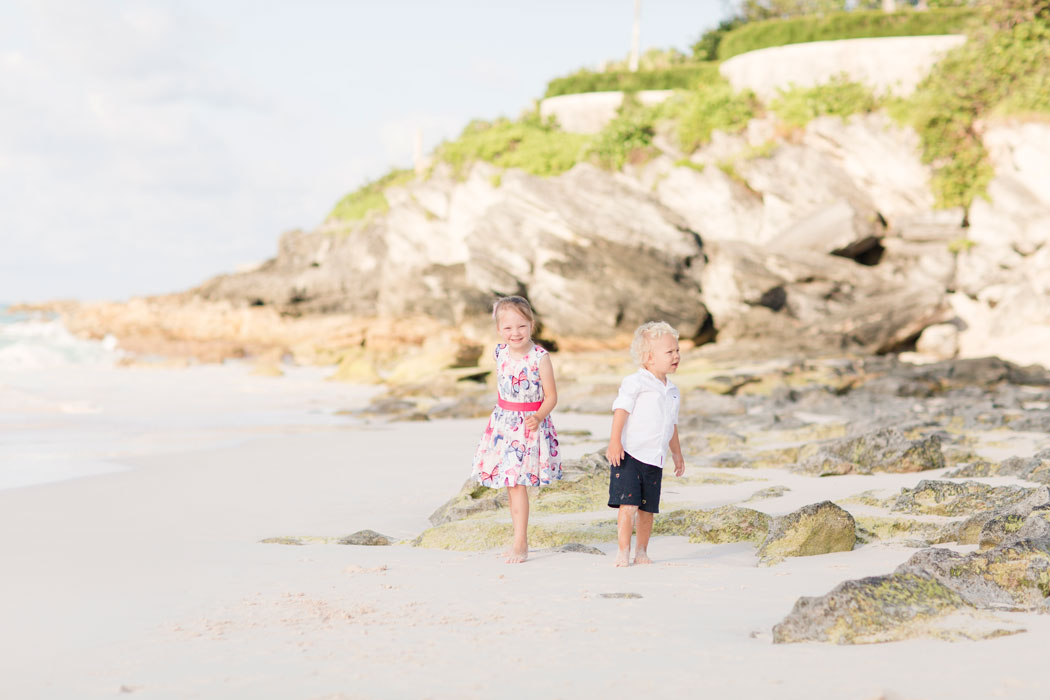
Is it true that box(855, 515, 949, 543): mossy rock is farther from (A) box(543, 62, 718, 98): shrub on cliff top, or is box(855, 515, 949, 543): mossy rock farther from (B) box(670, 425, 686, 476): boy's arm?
(A) box(543, 62, 718, 98): shrub on cliff top

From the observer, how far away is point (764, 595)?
3613mm

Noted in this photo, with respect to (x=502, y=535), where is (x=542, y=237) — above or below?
above

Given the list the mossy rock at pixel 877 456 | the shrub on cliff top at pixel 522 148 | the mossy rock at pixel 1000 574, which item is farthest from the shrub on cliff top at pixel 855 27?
the mossy rock at pixel 1000 574

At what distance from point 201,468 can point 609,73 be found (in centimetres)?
3048

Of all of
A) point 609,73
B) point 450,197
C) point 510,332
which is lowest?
point 510,332

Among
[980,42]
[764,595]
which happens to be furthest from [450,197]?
[764,595]

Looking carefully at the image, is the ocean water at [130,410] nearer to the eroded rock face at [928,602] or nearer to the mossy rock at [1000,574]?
the eroded rock face at [928,602]

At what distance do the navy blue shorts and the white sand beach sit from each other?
1.06ft

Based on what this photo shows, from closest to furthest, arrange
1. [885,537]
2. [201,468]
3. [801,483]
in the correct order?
[885,537] < [801,483] < [201,468]

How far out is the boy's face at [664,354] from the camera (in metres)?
4.78

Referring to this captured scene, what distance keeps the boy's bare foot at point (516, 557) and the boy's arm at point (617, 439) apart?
2.18ft

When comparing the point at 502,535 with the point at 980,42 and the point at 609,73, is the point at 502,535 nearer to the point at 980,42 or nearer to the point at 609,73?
the point at 980,42

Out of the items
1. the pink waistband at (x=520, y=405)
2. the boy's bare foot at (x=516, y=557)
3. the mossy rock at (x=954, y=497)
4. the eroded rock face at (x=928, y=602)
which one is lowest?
the boy's bare foot at (x=516, y=557)

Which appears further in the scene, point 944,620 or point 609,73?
point 609,73
